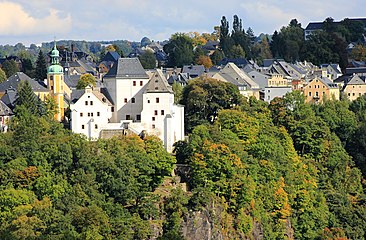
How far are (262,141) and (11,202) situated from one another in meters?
21.3

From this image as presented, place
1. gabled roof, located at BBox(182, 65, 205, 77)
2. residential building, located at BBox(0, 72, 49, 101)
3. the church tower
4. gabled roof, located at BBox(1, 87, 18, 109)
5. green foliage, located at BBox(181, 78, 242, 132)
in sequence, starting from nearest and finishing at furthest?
1. gabled roof, located at BBox(1, 87, 18, 109)
2. the church tower
3. residential building, located at BBox(0, 72, 49, 101)
4. green foliage, located at BBox(181, 78, 242, 132)
5. gabled roof, located at BBox(182, 65, 205, 77)

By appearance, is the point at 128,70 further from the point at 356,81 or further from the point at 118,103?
the point at 356,81

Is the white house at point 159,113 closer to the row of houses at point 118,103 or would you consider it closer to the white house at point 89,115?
the row of houses at point 118,103

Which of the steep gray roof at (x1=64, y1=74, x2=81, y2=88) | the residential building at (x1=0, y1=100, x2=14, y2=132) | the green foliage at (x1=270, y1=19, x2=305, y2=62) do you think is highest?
the green foliage at (x1=270, y1=19, x2=305, y2=62)

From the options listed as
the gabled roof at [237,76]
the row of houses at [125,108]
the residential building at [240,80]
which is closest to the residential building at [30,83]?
the row of houses at [125,108]

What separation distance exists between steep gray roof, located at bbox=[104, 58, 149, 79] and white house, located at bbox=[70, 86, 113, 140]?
8.67 feet

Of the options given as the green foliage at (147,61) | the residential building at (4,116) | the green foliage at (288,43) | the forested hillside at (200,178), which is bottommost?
the forested hillside at (200,178)

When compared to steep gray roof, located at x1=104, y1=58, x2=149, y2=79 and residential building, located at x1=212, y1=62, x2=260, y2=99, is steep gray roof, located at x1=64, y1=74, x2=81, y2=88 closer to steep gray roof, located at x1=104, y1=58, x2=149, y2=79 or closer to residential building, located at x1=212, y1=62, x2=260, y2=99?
residential building, located at x1=212, y1=62, x2=260, y2=99

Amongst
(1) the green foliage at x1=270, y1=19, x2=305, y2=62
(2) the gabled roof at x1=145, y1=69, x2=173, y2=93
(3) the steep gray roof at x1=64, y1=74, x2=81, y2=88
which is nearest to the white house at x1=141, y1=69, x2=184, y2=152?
(2) the gabled roof at x1=145, y1=69, x2=173, y2=93

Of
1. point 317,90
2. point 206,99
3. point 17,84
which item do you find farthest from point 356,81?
point 17,84

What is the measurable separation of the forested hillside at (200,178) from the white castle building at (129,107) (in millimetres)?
1512

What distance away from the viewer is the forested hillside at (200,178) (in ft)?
156

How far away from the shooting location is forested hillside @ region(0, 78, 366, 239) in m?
47.6

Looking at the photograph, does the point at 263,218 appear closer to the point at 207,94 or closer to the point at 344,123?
the point at 207,94
